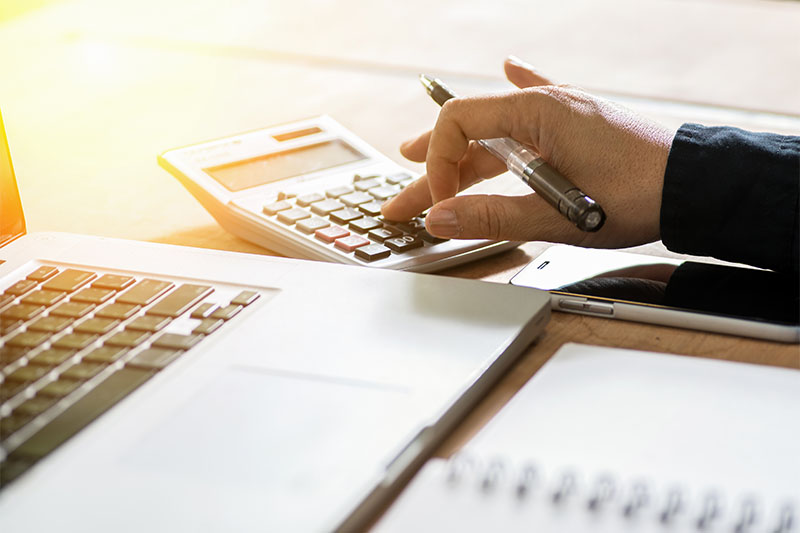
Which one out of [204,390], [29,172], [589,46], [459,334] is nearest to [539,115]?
[459,334]

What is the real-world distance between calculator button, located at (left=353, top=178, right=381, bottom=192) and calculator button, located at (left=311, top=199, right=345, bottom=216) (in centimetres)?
4

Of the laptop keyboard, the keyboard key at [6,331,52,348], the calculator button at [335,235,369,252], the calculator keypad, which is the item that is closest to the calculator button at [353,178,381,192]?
the calculator keypad

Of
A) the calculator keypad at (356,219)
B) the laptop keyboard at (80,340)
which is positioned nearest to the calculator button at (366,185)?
the calculator keypad at (356,219)

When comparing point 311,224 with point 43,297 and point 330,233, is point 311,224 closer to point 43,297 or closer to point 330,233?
point 330,233

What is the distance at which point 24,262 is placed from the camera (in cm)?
63

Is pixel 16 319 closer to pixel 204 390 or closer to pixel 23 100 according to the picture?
pixel 204 390

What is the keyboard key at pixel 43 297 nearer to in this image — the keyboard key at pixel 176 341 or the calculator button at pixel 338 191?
the keyboard key at pixel 176 341

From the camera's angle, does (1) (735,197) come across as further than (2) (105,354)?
Yes

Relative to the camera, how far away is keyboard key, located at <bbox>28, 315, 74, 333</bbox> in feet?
1.73

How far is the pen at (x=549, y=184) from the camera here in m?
0.62

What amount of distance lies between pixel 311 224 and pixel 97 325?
0.22 meters

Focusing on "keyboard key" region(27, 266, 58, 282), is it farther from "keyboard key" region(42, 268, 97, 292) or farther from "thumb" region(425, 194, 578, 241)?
"thumb" region(425, 194, 578, 241)

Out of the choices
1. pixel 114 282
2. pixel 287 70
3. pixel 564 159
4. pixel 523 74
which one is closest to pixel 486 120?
pixel 564 159

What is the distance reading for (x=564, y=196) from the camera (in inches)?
25.0
